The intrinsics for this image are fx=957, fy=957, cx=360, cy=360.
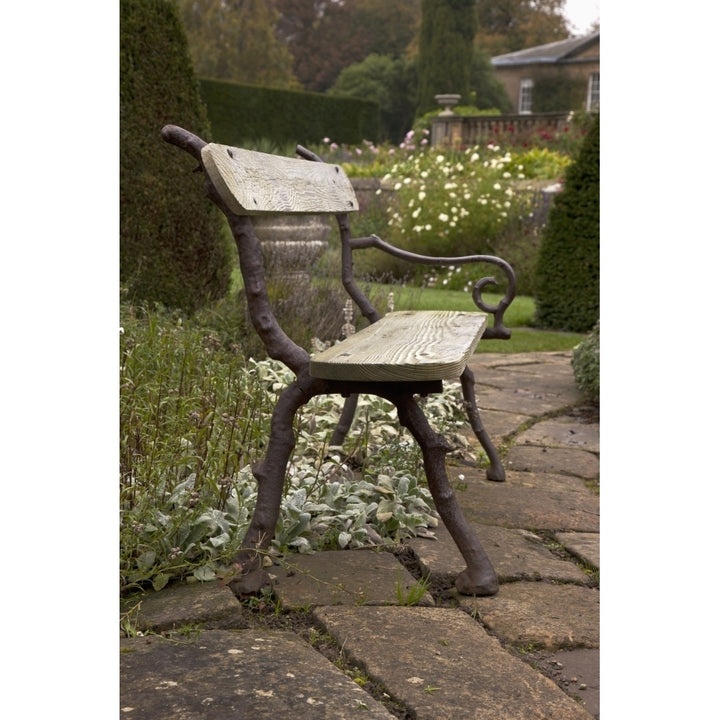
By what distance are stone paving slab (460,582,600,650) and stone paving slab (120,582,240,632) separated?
58 centimetres

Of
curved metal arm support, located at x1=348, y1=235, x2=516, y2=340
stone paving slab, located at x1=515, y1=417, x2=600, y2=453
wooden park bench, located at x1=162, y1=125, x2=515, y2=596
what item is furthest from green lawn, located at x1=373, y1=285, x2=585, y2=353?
wooden park bench, located at x1=162, y1=125, x2=515, y2=596

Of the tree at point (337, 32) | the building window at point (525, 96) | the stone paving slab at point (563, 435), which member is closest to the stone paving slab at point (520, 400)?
the stone paving slab at point (563, 435)

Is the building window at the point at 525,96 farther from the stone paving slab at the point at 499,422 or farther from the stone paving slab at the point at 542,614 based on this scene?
the stone paving slab at the point at 542,614

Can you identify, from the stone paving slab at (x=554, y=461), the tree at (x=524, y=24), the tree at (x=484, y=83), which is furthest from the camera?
the tree at (x=524, y=24)

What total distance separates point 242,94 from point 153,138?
1327 centimetres

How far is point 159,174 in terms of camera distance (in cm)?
516

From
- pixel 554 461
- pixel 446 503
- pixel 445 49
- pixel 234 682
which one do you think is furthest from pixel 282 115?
pixel 234 682

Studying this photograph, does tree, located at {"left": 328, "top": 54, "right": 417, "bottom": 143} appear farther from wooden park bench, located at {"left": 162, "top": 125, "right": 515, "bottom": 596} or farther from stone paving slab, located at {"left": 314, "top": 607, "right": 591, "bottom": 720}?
stone paving slab, located at {"left": 314, "top": 607, "right": 591, "bottom": 720}

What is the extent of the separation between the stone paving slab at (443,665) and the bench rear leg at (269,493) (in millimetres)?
214

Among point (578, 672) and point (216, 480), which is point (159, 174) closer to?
point (216, 480)

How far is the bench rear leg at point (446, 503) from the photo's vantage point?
2.37 m

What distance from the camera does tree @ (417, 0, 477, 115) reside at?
25.5 m

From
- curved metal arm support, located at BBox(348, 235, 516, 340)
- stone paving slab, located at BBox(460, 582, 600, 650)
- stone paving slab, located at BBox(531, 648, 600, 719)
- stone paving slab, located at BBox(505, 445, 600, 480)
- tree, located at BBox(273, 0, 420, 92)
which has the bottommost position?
stone paving slab, located at BBox(531, 648, 600, 719)

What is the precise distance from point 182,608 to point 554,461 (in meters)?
2.02
